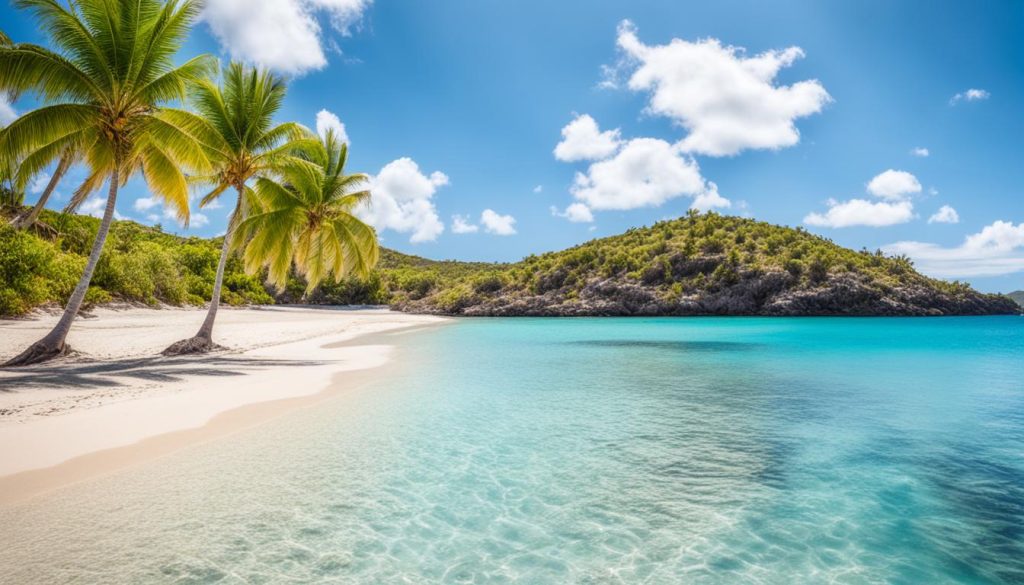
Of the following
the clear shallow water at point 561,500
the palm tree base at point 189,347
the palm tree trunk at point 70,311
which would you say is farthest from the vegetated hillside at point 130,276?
the clear shallow water at point 561,500

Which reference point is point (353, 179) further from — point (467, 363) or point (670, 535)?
point (670, 535)

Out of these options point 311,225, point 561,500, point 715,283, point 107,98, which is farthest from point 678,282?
point 561,500

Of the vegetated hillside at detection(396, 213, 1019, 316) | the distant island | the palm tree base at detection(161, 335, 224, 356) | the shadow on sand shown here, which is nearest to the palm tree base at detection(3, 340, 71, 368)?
the shadow on sand

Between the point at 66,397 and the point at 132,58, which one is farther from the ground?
the point at 132,58

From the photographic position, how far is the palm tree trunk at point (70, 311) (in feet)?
42.9

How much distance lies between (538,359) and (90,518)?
15.9 meters

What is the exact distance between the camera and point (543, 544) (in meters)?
4.64

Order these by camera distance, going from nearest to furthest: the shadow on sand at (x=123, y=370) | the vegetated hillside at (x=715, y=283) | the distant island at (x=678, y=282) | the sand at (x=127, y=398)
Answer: the sand at (x=127, y=398) < the shadow on sand at (x=123, y=370) < the distant island at (x=678, y=282) < the vegetated hillside at (x=715, y=283)

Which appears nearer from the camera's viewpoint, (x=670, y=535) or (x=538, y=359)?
(x=670, y=535)

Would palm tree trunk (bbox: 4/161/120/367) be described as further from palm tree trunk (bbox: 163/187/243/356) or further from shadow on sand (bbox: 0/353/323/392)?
palm tree trunk (bbox: 163/187/243/356)

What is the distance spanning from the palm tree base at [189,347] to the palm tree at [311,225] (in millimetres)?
3436

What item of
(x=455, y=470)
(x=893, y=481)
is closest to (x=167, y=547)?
(x=455, y=470)

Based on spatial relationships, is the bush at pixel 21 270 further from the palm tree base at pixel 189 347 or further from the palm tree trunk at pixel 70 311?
the palm tree trunk at pixel 70 311

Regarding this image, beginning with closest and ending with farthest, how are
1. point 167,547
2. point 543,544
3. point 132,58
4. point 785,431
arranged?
point 167,547
point 543,544
point 785,431
point 132,58
